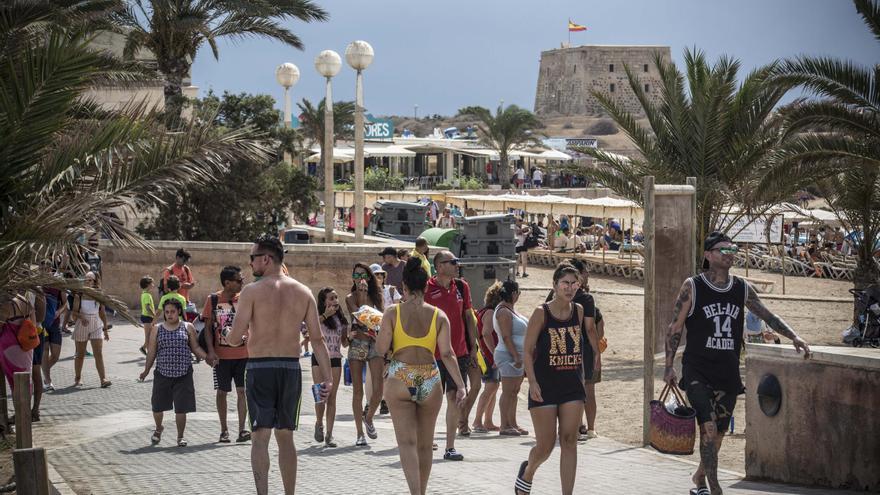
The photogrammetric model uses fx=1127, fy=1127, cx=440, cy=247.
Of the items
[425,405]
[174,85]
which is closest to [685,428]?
[425,405]

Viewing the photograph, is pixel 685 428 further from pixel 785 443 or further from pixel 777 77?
pixel 777 77

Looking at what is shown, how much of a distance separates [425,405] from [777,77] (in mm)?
12797

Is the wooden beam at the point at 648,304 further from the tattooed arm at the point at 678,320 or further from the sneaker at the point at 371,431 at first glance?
the tattooed arm at the point at 678,320

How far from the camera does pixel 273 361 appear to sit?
287 inches

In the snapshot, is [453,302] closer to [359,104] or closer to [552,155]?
[359,104]

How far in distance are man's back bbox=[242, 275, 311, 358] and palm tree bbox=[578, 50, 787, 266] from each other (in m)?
12.1

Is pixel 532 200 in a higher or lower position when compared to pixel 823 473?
higher

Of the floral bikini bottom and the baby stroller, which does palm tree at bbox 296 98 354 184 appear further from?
the floral bikini bottom

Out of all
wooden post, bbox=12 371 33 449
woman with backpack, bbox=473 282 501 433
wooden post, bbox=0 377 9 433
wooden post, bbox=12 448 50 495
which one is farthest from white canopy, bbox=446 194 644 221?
wooden post, bbox=12 448 50 495

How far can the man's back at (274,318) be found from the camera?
23.9ft

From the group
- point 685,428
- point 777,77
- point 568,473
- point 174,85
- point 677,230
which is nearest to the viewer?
point 568,473

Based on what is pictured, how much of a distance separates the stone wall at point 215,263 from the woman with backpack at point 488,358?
8.58 metres

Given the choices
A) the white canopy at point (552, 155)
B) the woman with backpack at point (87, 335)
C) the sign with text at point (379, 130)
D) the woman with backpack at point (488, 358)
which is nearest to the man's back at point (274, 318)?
the woman with backpack at point (488, 358)

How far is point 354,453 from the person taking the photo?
31.5 feet
